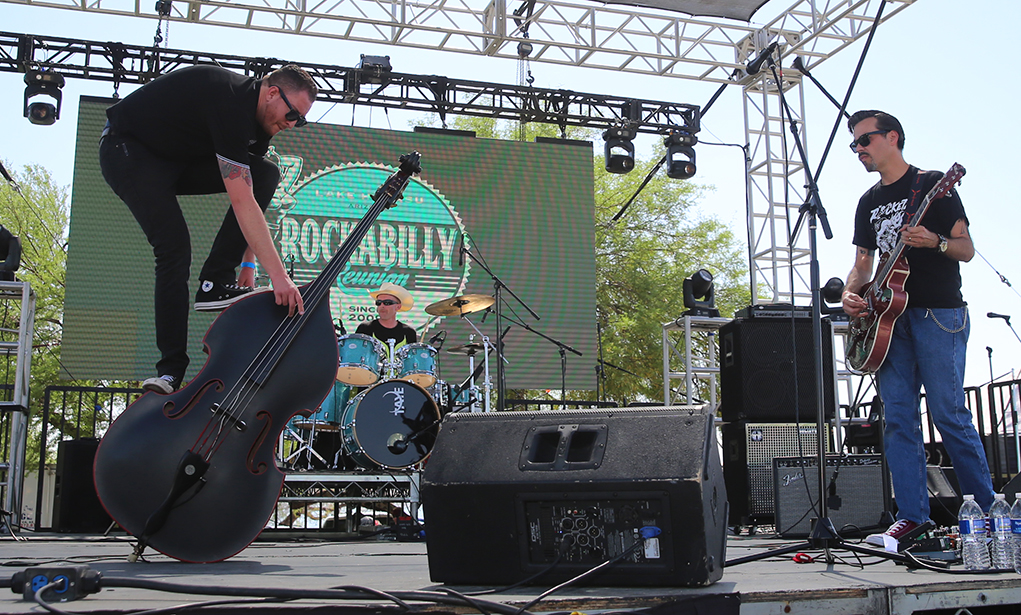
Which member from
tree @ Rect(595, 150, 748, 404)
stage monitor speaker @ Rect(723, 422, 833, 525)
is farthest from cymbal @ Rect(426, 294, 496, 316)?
tree @ Rect(595, 150, 748, 404)

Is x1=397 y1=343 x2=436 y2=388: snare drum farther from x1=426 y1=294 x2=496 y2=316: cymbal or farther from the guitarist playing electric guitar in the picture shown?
the guitarist playing electric guitar

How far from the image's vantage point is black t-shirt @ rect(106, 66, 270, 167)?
2.78 meters

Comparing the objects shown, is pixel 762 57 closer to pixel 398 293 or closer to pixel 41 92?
pixel 398 293

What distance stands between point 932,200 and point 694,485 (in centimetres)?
200

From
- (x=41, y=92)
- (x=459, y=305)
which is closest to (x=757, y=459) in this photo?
(x=459, y=305)

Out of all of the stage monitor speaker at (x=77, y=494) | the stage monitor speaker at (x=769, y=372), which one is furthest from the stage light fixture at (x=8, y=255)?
the stage monitor speaker at (x=769, y=372)

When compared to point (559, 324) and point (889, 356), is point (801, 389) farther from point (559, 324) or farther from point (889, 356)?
point (559, 324)

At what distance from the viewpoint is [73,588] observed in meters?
1.53

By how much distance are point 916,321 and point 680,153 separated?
24.5 ft

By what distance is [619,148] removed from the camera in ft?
33.9

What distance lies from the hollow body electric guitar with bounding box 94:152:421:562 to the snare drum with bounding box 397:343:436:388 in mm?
3439

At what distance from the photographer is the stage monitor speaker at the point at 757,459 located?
552cm

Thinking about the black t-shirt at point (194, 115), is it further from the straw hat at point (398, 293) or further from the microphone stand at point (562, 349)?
the microphone stand at point (562, 349)

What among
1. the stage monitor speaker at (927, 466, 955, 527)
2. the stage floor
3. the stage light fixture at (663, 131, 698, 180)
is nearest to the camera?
the stage floor
